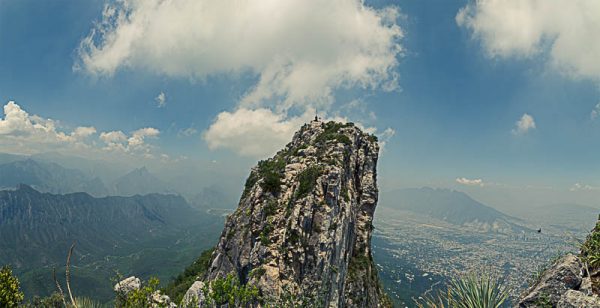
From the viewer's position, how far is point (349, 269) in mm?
57844

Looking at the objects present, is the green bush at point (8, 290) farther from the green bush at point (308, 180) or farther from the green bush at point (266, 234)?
the green bush at point (308, 180)

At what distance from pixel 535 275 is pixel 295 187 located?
129 feet

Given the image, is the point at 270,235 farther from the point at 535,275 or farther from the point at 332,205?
the point at 535,275

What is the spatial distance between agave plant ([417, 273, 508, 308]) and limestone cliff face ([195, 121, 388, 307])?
23600mm

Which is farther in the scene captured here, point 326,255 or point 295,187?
point 295,187

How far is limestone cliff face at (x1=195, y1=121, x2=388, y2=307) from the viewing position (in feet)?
139

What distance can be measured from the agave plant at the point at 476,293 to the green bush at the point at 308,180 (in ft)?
122

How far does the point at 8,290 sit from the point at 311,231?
110 ft

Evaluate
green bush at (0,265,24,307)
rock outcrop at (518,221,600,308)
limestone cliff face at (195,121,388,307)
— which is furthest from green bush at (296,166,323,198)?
rock outcrop at (518,221,600,308)

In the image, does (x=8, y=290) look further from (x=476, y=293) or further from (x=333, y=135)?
(x=333, y=135)

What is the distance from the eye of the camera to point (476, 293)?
36.8 ft

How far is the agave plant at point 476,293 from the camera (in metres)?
11.0

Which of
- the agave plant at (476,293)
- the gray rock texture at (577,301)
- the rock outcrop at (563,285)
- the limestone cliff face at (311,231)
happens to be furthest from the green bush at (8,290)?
the gray rock texture at (577,301)

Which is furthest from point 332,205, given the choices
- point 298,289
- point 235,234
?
point 235,234
